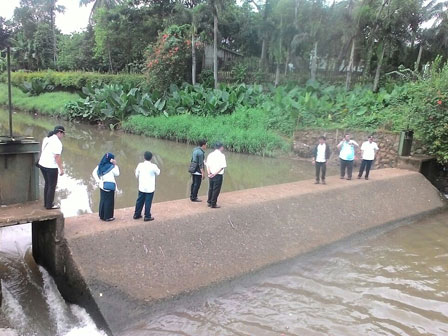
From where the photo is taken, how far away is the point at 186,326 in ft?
18.0

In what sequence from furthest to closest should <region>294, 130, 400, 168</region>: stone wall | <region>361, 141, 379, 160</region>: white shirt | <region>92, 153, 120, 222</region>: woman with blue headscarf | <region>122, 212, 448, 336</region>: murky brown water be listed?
<region>294, 130, 400, 168</region>: stone wall < <region>361, 141, 379, 160</region>: white shirt < <region>92, 153, 120, 222</region>: woman with blue headscarf < <region>122, 212, 448, 336</region>: murky brown water

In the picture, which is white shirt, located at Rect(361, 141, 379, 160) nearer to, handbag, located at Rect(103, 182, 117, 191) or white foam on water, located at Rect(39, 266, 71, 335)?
handbag, located at Rect(103, 182, 117, 191)

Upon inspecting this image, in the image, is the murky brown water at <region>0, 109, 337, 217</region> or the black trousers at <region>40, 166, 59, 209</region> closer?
the black trousers at <region>40, 166, 59, 209</region>

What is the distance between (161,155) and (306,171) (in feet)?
20.2

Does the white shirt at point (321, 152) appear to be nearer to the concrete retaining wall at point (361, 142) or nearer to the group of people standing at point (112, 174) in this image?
the group of people standing at point (112, 174)

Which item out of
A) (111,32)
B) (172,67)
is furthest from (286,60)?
(111,32)

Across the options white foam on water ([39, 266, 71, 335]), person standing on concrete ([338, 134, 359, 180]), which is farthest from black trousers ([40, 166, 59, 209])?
person standing on concrete ([338, 134, 359, 180])

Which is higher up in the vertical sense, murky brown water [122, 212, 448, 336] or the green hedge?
the green hedge

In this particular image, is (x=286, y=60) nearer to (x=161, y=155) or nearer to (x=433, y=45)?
(x=433, y=45)

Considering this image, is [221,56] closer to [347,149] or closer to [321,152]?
[347,149]

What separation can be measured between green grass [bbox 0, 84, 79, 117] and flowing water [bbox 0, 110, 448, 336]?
22.9 metres

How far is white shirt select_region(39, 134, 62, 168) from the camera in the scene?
20.3 feet

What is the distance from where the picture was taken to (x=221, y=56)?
105 feet

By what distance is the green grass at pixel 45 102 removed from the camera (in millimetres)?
30562
